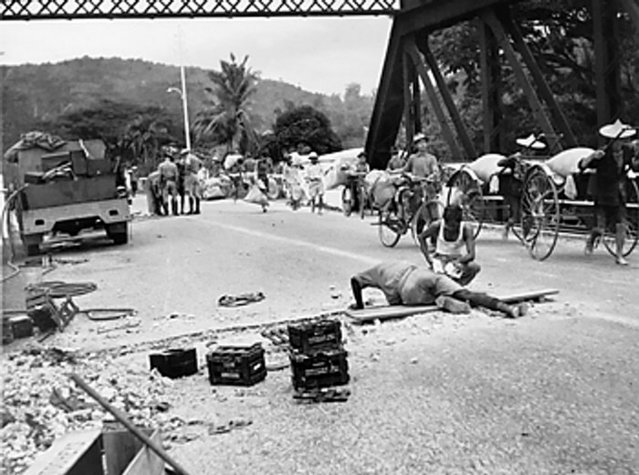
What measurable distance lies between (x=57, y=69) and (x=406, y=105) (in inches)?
3107

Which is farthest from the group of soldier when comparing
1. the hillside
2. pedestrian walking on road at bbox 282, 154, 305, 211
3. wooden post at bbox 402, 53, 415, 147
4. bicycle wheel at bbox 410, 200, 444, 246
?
the hillside

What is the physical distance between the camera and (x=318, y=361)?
20.3 feet

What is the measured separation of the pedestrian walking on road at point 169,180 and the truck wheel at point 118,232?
296 inches

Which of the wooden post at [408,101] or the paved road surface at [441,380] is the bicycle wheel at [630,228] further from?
the wooden post at [408,101]

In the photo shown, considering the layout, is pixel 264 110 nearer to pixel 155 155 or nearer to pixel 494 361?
pixel 155 155

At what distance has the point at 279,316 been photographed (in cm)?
920

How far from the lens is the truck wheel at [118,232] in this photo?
60.3 feet

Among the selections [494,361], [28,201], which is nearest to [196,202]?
[28,201]

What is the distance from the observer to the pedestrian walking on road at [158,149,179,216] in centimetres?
2605

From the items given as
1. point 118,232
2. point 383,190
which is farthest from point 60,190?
point 383,190

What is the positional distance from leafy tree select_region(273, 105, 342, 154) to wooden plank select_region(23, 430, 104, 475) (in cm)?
4122

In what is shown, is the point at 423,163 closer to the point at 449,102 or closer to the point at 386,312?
the point at 386,312

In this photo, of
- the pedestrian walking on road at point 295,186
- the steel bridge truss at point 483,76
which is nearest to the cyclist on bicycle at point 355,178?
the steel bridge truss at point 483,76

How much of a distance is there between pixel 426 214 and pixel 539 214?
69.2 inches
